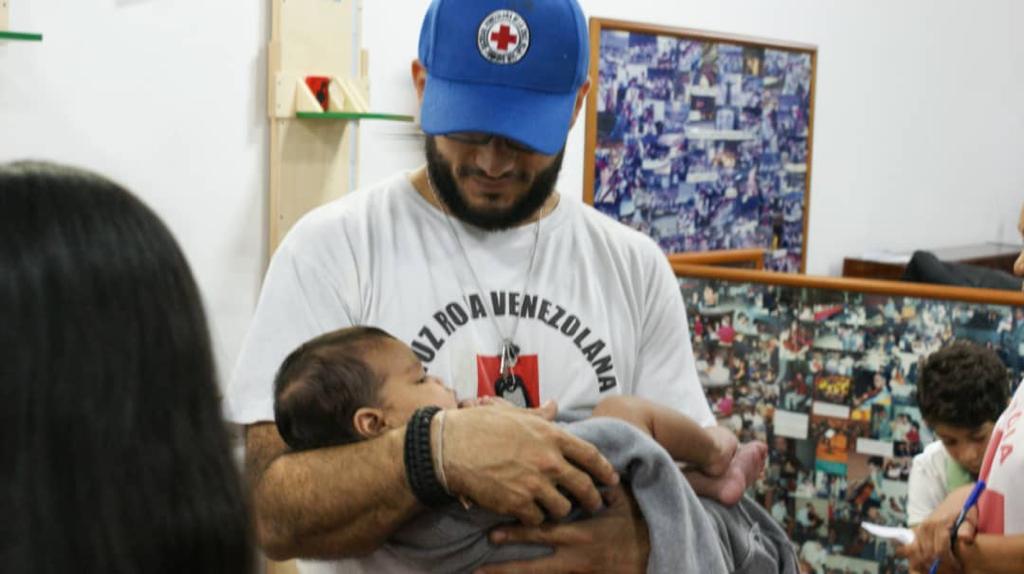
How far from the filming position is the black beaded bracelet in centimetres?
151

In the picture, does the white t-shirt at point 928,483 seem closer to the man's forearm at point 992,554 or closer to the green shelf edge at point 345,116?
the man's forearm at point 992,554

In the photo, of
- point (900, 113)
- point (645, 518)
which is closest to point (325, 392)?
point (645, 518)

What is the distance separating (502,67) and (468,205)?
216 millimetres

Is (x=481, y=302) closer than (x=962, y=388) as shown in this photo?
Yes

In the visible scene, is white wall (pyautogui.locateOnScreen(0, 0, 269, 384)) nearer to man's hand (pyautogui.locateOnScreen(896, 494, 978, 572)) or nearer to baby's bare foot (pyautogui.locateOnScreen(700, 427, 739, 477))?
baby's bare foot (pyautogui.locateOnScreen(700, 427, 739, 477))

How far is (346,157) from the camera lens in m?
3.54

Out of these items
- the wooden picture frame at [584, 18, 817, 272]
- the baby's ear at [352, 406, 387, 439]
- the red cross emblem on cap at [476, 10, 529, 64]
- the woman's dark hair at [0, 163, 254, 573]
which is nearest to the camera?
the woman's dark hair at [0, 163, 254, 573]

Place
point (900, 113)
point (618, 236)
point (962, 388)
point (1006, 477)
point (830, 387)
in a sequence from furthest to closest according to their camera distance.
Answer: point (900, 113) < point (830, 387) < point (962, 388) < point (1006, 477) < point (618, 236)

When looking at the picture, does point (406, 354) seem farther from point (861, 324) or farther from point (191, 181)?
point (861, 324)

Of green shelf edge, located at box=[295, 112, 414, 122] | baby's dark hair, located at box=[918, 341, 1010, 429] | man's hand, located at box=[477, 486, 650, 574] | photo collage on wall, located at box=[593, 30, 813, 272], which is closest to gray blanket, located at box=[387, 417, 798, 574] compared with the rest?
man's hand, located at box=[477, 486, 650, 574]

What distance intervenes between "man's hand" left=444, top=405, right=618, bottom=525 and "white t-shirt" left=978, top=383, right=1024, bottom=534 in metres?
0.92

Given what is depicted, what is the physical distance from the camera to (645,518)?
1.66 m

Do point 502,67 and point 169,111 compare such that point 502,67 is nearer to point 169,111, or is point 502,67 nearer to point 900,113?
point 169,111

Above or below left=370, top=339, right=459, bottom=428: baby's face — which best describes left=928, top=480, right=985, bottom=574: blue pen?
below
